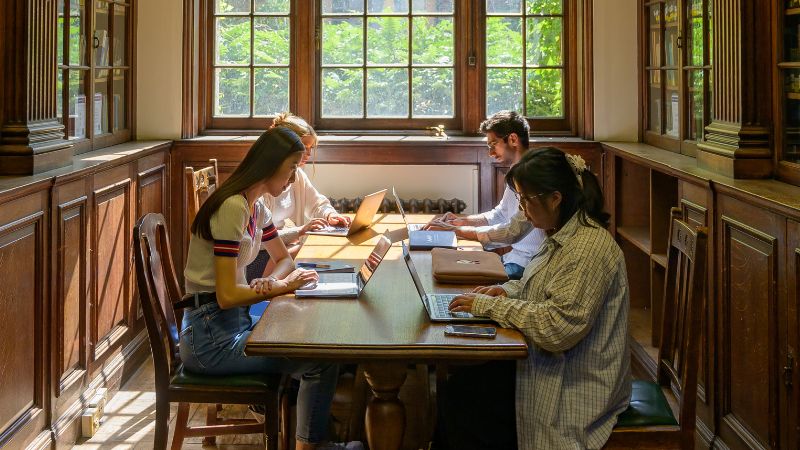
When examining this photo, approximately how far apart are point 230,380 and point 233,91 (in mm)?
3371

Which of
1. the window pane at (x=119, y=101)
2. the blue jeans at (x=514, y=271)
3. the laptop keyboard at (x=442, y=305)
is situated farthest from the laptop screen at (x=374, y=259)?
the window pane at (x=119, y=101)

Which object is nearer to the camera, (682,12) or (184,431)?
(184,431)

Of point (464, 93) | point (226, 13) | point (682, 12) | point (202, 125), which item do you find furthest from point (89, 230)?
point (682, 12)

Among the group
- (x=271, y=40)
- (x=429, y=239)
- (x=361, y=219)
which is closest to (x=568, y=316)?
(x=429, y=239)

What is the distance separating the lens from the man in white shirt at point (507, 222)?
4074mm

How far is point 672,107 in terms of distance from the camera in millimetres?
5012

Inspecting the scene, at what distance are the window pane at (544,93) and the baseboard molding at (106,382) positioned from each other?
2865mm

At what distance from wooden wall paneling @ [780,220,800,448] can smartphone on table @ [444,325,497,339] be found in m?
1.05

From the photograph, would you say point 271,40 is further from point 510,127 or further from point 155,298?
point 155,298

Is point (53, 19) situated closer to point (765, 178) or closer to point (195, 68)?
point (195, 68)

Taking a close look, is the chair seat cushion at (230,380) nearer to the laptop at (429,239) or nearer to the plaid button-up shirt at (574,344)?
the plaid button-up shirt at (574,344)

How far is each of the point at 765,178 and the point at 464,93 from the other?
265 centimetres

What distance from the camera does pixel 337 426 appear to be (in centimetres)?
400

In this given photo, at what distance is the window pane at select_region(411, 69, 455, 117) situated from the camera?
19.4 feet
